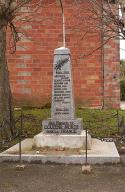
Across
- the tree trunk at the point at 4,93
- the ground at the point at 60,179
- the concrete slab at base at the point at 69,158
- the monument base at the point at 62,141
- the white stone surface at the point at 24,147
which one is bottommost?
the ground at the point at 60,179

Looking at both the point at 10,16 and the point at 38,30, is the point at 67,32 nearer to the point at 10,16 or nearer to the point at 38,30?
the point at 38,30

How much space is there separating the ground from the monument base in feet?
2.91

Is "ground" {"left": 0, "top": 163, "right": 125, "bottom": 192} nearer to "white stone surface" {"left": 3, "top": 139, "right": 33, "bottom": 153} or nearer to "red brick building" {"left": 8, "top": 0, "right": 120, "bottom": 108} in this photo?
"white stone surface" {"left": 3, "top": 139, "right": 33, "bottom": 153}

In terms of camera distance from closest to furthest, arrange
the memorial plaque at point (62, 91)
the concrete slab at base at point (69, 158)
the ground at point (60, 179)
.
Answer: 1. the ground at point (60, 179)
2. the concrete slab at base at point (69, 158)
3. the memorial plaque at point (62, 91)

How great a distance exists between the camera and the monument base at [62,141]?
9539mm

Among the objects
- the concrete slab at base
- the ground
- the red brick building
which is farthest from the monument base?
the red brick building

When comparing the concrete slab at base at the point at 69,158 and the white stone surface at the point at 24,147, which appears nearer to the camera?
the concrete slab at base at the point at 69,158

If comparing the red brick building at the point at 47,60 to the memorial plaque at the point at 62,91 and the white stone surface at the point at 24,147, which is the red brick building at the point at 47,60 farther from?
the memorial plaque at the point at 62,91

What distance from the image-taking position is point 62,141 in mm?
9594

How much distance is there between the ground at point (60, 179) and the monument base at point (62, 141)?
0.89m

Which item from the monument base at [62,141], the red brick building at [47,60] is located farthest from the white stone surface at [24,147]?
the red brick building at [47,60]

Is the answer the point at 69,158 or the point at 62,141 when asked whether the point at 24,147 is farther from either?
the point at 69,158

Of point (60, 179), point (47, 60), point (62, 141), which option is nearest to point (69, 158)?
point (62, 141)

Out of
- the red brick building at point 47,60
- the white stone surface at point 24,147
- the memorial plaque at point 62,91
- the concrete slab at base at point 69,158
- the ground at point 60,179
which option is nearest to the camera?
the ground at point 60,179
